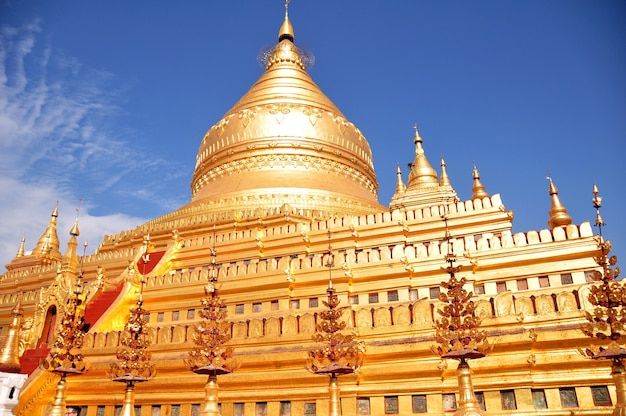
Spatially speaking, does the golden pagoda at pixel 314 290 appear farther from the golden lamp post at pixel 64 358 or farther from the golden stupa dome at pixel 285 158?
the golden lamp post at pixel 64 358

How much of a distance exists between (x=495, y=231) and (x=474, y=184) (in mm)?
2975

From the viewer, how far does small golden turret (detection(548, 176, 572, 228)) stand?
15234mm

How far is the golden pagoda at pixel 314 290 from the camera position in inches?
338

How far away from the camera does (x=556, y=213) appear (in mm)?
15398

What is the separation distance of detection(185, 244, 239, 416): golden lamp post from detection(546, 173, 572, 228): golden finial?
11161mm

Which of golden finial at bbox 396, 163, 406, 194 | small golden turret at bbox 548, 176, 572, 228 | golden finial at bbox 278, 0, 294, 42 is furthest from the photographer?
golden finial at bbox 278, 0, 294, 42

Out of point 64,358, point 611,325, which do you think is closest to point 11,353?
point 64,358

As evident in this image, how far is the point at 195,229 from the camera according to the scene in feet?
66.3

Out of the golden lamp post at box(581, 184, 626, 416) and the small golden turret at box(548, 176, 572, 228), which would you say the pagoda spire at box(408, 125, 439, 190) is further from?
the golden lamp post at box(581, 184, 626, 416)

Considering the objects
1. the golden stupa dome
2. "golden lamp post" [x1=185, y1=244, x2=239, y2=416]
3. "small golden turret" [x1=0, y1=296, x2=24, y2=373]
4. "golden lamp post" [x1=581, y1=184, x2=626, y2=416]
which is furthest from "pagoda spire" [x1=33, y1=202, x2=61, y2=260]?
"golden lamp post" [x1=581, y1=184, x2=626, y2=416]

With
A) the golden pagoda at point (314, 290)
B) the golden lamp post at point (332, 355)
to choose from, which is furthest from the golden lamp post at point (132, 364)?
the golden lamp post at point (332, 355)

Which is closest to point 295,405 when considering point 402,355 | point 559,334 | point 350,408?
point 350,408

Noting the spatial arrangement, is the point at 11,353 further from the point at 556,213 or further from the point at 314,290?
the point at 556,213

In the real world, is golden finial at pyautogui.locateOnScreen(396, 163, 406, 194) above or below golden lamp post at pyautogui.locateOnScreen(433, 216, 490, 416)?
above
